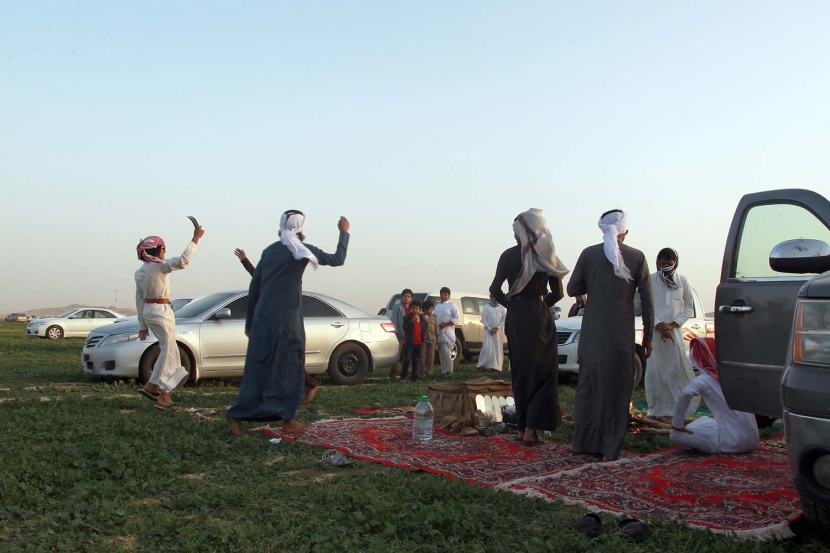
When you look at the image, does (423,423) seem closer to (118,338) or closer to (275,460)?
(275,460)

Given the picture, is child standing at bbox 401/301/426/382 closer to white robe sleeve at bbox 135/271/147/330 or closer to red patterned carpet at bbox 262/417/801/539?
white robe sleeve at bbox 135/271/147/330

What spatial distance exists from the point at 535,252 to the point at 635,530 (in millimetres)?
3296

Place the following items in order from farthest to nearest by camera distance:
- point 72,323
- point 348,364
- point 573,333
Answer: point 72,323
point 348,364
point 573,333

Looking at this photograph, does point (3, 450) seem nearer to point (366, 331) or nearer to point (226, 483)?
point (226, 483)

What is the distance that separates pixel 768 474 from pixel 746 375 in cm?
143

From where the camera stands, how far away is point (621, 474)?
17.1ft

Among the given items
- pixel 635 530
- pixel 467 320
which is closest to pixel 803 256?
pixel 635 530

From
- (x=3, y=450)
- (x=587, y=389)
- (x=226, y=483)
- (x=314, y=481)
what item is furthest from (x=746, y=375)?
(x=3, y=450)

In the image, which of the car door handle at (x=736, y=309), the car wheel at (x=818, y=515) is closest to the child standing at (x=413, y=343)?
the car door handle at (x=736, y=309)

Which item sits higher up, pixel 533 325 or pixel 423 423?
pixel 533 325

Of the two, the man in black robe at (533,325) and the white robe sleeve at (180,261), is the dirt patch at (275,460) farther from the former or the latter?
the white robe sleeve at (180,261)

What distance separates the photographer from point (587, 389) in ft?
20.2

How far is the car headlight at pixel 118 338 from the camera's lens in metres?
11.4

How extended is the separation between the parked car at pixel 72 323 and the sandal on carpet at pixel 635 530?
31.4m
